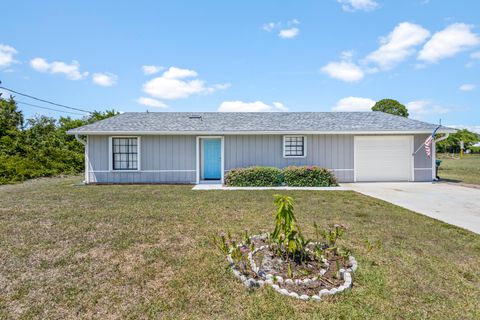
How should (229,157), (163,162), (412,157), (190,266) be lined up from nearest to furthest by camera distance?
1. (190,266)
2. (163,162)
3. (229,157)
4. (412,157)

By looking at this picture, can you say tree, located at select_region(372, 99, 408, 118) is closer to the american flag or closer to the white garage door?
the white garage door

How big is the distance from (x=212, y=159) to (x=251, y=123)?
2.73 metres

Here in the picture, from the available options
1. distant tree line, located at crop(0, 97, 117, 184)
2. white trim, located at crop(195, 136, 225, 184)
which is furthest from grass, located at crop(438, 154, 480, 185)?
distant tree line, located at crop(0, 97, 117, 184)

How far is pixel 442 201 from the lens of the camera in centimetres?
739

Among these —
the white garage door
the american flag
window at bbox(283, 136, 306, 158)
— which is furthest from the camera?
the white garage door

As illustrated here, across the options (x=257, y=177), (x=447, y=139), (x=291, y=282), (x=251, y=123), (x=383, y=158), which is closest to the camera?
(x=291, y=282)

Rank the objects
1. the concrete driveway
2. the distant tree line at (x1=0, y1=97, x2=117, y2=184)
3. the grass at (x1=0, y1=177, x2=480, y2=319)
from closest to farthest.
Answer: the grass at (x1=0, y1=177, x2=480, y2=319), the concrete driveway, the distant tree line at (x1=0, y1=97, x2=117, y2=184)

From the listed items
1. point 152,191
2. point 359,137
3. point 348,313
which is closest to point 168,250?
point 348,313

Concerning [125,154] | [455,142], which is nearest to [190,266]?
[125,154]

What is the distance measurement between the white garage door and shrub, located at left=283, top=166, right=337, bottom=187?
221 centimetres

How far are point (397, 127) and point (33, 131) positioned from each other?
2258 cm

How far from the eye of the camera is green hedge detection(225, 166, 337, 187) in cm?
1052

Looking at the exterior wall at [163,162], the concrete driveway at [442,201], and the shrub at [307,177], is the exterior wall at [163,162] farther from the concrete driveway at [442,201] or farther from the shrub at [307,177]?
the concrete driveway at [442,201]

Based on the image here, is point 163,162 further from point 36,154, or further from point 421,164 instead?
point 421,164
